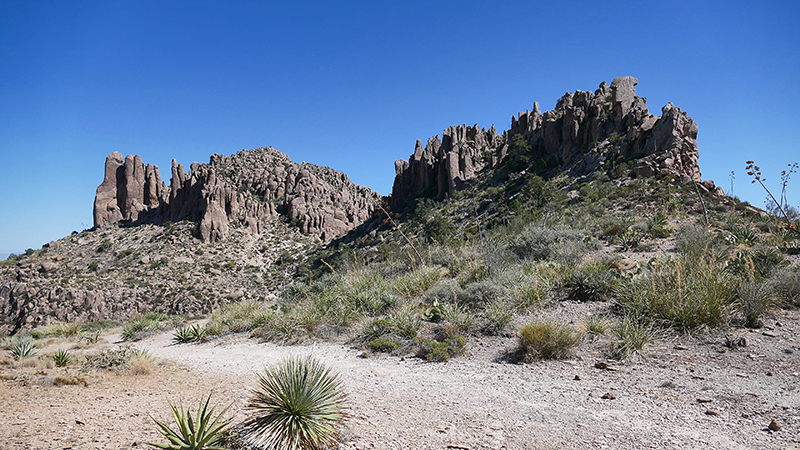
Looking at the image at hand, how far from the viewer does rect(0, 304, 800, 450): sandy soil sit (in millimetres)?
3021

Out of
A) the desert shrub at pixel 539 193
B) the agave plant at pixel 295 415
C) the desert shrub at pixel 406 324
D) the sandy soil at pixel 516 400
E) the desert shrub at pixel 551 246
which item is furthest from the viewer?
the desert shrub at pixel 539 193

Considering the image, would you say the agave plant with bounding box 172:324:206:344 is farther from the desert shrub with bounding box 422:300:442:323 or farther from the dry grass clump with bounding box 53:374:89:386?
the desert shrub with bounding box 422:300:442:323

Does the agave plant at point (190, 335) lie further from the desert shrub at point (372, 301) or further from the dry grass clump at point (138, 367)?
the desert shrub at point (372, 301)

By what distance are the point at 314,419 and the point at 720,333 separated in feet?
19.1

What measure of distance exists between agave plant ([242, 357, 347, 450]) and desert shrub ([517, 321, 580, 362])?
3.20 meters

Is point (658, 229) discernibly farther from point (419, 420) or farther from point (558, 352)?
point (419, 420)

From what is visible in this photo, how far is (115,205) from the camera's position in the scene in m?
61.4

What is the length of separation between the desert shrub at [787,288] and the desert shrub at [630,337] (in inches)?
94.4

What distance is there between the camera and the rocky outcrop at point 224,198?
5809cm

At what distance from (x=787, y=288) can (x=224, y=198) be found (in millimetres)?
64323

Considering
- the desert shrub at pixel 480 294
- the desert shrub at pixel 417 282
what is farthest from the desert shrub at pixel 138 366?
the desert shrub at pixel 480 294

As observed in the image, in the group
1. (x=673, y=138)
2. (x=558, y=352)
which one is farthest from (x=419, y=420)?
(x=673, y=138)

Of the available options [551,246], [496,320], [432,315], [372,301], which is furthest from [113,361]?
[551,246]

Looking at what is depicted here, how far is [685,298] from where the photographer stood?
5.41 m
